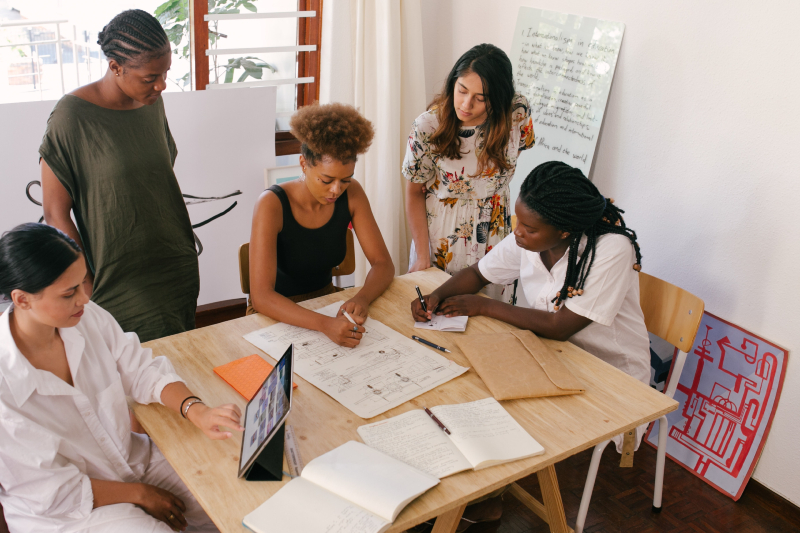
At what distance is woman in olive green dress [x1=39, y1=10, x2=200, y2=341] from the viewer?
5.91 feet

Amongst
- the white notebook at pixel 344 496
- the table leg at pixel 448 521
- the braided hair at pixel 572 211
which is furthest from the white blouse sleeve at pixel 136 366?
the braided hair at pixel 572 211

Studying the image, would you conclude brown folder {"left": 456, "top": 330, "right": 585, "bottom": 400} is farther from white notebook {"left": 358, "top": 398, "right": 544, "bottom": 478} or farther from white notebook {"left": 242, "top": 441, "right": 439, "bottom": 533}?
white notebook {"left": 242, "top": 441, "right": 439, "bottom": 533}

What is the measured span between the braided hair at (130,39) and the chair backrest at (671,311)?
1723mm

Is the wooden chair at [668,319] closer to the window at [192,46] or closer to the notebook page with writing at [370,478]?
the notebook page with writing at [370,478]

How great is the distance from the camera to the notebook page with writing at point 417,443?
1295 millimetres

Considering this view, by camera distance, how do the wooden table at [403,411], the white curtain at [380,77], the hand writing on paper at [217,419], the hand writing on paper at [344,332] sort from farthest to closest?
the white curtain at [380,77], the hand writing on paper at [344,332], the hand writing on paper at [217,419], the wooden table at [403,411]

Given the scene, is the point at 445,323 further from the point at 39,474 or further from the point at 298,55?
the point at 298,55

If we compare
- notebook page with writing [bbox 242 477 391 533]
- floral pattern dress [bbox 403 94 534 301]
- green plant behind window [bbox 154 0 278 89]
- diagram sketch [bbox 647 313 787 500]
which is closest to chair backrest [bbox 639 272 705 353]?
diagram sketch [bbox 647 313 787 500]

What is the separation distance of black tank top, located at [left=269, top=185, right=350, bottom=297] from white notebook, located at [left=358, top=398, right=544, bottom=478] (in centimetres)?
88

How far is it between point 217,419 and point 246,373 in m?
0.25

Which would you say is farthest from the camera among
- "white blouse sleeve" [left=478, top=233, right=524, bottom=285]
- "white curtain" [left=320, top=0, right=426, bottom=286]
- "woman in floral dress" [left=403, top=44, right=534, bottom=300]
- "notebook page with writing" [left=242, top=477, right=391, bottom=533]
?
"white curtain" [left=320, top=0, right=426, bottom=286]

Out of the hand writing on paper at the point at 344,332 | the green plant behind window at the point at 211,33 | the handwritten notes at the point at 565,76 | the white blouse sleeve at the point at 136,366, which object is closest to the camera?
the white blouse sleeve at the point at 136,366

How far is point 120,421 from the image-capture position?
1.50 metres

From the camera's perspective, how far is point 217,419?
4.48 feet
